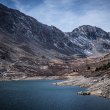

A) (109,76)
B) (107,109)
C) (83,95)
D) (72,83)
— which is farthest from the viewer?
(72,83)

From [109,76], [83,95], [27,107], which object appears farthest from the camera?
[109,76]

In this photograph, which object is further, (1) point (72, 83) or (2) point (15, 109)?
(1) point (72, 83)

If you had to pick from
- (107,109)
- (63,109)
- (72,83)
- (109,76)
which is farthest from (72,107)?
(72,83)

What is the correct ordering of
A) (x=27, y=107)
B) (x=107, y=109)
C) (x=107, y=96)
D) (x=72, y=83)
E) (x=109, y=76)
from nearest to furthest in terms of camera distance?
(x=107, y=109) < (x=27, y=107) < (x=107, y=96) < (x=109, y=76) < (x=72, y=83)

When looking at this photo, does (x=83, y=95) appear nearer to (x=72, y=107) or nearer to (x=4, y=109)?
(x=72, y=107)

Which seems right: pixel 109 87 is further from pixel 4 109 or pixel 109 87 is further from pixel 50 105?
pixel 4 109

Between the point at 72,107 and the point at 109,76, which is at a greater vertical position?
the point at 109,76

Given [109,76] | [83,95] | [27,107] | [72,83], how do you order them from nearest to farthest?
1. [27,107]
2. [83,95]
3. [109,76]
4. [72,83]

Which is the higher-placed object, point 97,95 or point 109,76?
point 109,76

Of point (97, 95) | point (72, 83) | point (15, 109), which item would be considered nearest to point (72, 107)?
point (15, 109)
